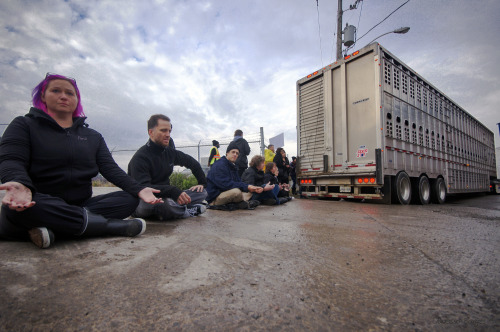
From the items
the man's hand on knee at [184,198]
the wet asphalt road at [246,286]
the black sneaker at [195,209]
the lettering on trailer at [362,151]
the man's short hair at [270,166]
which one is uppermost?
the lettering on trailer at [362,151]

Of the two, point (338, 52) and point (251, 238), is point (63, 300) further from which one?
point (338, 52)

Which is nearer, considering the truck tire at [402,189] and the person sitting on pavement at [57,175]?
the person sitting on pavement at [57,175]

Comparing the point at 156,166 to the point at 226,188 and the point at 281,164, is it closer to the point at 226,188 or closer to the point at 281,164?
the point at 226,188

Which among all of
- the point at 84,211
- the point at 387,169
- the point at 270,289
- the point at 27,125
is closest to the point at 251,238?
the point at 270,289

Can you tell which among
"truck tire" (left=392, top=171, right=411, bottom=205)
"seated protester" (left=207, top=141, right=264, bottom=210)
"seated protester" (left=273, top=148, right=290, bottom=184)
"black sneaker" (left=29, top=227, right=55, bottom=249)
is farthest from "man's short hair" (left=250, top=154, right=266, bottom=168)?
Answer: "black sneaker" (left=29, top=227, right=55, bottom=249)

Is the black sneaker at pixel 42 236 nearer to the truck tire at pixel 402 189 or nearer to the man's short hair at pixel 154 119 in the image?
the man's short hair at pixel 154 119

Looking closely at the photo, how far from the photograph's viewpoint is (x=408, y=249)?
5.50 ft

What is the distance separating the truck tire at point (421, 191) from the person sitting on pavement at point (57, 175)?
6.89 m

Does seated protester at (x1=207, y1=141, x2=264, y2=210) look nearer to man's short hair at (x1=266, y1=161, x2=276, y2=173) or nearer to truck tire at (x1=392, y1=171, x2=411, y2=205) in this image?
man's short hair at (x1=266, y1=161, x2=276, y2=173)

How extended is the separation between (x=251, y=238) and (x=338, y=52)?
11.4 meters

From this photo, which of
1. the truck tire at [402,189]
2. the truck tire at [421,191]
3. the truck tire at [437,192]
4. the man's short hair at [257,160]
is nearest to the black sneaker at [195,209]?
the man's short hair at [257,160]

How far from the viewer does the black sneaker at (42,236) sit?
1510 mm

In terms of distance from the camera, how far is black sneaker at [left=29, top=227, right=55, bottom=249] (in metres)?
1.51

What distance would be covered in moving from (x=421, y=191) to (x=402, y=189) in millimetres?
1012
